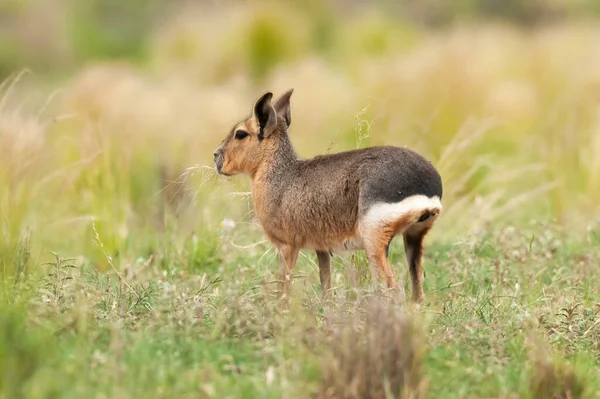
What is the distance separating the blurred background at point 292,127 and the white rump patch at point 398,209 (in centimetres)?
117

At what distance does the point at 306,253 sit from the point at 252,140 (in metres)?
1.52

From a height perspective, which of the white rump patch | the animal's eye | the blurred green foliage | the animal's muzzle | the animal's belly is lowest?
the blurred green foliage

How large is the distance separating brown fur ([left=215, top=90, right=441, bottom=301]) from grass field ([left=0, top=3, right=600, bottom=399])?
0.77ft

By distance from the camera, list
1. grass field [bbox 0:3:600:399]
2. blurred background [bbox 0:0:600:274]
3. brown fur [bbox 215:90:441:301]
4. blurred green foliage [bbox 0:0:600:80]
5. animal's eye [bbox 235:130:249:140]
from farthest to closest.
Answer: blurred green foliage [bbox 0:0:600:80]
blurred background [bbox 0:0:600:274]
animal's eye [bbox 235:130:249:140]
brown fur [bbox 215:90:441:301]
grass field [bbox 0:3:600:399]

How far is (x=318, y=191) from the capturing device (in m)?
6.46

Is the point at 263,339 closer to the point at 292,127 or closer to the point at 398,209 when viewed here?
the point at 398,209

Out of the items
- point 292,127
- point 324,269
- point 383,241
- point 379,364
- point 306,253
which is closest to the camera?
point 379,364

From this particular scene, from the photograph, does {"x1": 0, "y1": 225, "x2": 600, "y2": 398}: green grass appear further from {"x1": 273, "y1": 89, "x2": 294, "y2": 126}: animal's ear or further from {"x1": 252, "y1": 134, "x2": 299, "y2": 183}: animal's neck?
{"x1": 273, "y1": 89, "x2": 294, "y2": 126}: animal's ear

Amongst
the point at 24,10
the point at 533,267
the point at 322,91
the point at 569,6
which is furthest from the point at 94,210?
the point at 569,6

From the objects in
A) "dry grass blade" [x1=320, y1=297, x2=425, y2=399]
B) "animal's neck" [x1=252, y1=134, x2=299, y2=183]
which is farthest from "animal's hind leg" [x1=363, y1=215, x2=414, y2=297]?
"dry grass blade" [x1=320, y1=297, x2=425, y2=399]

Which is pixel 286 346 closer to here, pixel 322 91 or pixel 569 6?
pixel 322 91

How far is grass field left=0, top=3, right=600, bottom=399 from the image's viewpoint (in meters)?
4.91

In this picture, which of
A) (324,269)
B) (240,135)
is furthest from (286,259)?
(240,135)

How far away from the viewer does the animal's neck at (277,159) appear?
6789 mm
